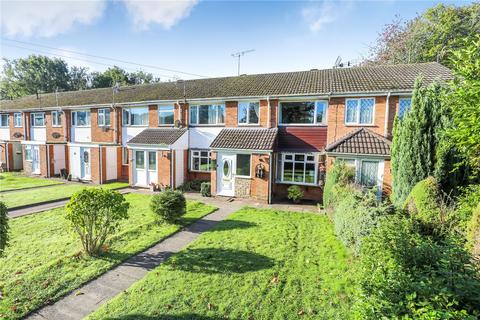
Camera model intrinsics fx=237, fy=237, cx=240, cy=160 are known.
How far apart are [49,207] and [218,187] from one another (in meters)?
8.11

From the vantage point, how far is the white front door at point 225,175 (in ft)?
44.1

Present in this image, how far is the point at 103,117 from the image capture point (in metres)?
18.1

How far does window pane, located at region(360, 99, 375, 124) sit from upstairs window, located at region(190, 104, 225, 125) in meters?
7.78

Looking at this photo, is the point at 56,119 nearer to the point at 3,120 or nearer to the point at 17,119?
the point at 17,119

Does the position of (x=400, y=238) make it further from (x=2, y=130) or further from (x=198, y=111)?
(x=2, y=130)

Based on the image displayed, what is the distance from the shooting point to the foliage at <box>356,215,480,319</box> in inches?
83.9

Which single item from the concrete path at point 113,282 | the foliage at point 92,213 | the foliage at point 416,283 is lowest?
the concrete path at point 113,282

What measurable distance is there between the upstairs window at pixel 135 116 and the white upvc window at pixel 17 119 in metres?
12.6

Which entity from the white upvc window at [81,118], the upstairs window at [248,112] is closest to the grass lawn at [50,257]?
the upstairs window at [248,112]

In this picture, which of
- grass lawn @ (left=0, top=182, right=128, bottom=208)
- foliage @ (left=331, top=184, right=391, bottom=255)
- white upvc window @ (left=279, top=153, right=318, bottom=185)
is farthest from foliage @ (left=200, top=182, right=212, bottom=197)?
foliage @ (left=331, top=184, right=391, bottom=255)

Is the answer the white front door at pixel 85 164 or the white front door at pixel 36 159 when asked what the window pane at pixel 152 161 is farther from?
the white front door at pixel 36 159

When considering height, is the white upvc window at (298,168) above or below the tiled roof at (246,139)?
below

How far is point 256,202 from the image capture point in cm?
1259

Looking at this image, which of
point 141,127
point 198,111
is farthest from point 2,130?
point 198,111
